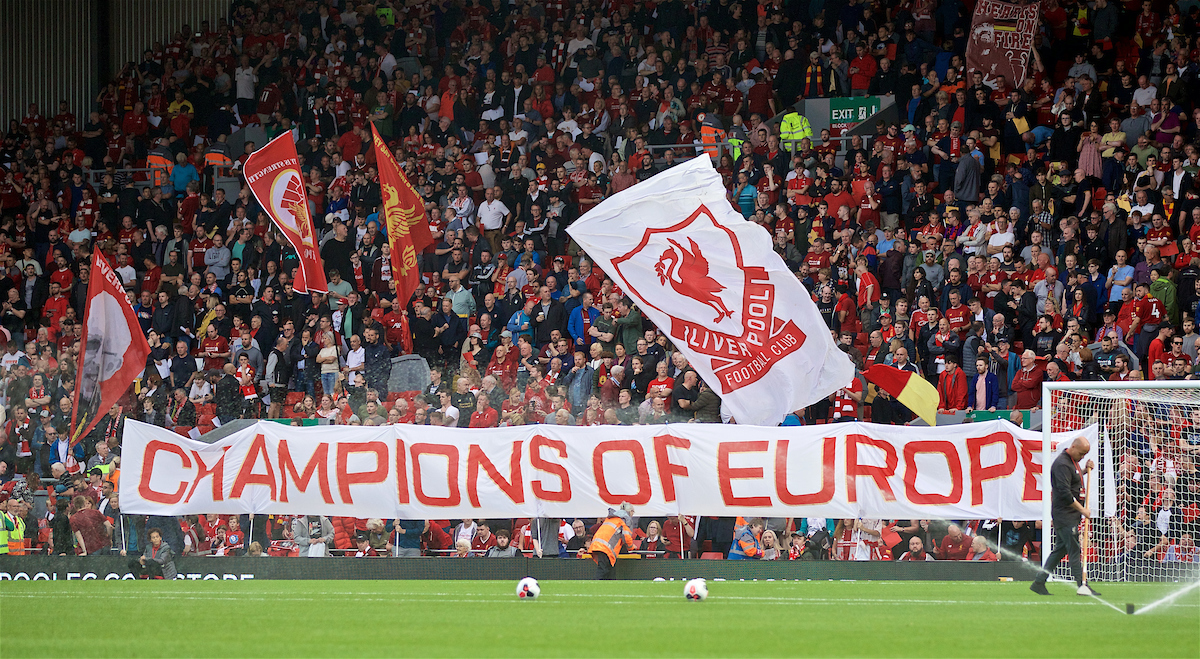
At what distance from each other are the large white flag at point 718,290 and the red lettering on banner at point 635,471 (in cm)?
116

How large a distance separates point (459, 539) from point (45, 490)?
18.6 feet

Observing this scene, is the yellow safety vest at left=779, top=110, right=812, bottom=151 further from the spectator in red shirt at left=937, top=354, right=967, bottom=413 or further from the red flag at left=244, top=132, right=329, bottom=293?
the red flag at left=244, top=132, right=329, bottom=293

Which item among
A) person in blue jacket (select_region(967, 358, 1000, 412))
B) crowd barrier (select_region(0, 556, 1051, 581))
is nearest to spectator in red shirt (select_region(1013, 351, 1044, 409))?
person in blue jacket (select_region(967, 358, 1000, 412))

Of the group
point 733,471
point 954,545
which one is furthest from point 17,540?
point 954,545

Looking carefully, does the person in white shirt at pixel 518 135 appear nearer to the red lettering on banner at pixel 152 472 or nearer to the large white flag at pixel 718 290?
the large white flag at pixel 718 290

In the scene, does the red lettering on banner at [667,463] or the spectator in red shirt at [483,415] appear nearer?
the red lettering on banner at [667,463]

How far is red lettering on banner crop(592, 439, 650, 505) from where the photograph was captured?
15.7m

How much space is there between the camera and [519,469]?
15930 mm

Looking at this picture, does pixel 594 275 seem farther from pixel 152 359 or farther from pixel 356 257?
pixel 152 359

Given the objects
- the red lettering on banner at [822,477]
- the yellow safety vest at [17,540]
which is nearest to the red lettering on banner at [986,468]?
the red lettering on banner at [822,477]

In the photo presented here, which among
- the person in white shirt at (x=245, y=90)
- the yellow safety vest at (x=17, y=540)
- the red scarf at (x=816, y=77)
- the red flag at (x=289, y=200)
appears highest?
the person in white shirt at (x=245, y=90)

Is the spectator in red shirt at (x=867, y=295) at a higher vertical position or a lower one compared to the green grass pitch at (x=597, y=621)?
higher

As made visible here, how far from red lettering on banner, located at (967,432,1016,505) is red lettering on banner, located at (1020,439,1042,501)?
0.40 feet

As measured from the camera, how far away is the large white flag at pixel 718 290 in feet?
50.3
